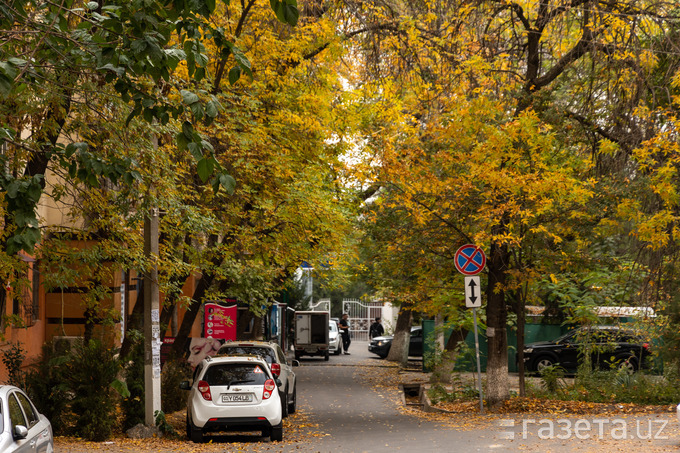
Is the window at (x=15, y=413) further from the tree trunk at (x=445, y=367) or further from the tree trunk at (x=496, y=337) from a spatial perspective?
the tree trunk at (x=445, y=367)

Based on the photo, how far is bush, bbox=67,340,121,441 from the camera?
12711 mm

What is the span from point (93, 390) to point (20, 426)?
19.1 feet

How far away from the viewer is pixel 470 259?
15.0 metres

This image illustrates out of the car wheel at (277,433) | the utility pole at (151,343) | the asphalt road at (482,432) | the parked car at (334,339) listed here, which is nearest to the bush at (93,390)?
the utility pole at (151,343)

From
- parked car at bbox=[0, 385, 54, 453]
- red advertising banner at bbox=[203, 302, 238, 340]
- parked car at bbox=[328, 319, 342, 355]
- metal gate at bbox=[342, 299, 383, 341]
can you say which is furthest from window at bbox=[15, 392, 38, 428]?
metal gate at bbox=[342, 299, 383, 341]

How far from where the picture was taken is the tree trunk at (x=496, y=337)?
16.0 meters

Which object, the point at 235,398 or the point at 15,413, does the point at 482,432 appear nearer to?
the point at 235,398

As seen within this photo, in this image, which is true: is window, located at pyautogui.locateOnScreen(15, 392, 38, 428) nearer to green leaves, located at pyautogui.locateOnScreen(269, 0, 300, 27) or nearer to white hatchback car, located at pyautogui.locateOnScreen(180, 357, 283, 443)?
white hatchback car, located at pyautogui.locateOnScreen(180, 357, 283, 443)

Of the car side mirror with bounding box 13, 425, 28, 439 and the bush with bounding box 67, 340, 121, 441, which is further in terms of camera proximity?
the bush with bounding box 67, 340, 121, 441

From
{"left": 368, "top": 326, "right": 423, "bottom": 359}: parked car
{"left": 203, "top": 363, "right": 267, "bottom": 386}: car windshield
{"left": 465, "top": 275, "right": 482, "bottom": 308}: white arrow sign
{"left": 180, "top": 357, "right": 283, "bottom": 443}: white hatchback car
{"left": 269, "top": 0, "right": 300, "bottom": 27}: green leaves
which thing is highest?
{"left": 269, "top": 0, "right": 300, "bottom": 27}: green leaves

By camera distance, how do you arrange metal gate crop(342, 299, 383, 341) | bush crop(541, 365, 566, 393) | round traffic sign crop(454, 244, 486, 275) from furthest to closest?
metal gate crop(342, 299, 383, 341), bush crop(541, 365, 566, 393), round traffic sign crop(454, 244, 486, 275)

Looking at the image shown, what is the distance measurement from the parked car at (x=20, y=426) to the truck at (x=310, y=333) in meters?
27.6

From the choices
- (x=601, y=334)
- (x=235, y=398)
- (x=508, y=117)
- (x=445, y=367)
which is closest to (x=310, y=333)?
(x=445, y=367)

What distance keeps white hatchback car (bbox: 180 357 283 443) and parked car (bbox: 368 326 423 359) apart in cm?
2213
